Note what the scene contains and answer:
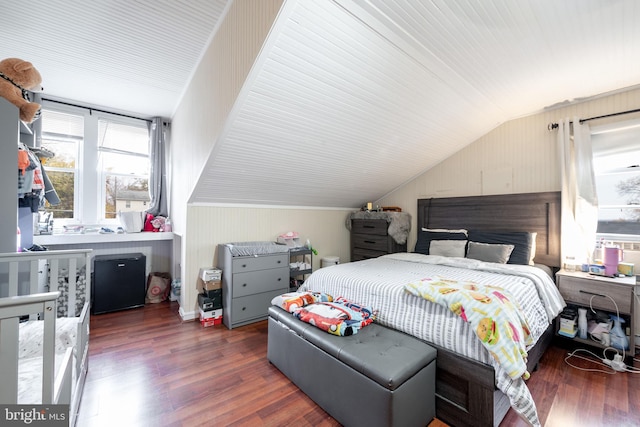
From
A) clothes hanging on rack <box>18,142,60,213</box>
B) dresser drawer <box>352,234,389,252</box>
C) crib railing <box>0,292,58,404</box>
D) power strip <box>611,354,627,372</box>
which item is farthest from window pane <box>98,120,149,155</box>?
power strip <box>611,354,627,372</box>

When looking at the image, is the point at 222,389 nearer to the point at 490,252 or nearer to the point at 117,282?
the point at 117,282

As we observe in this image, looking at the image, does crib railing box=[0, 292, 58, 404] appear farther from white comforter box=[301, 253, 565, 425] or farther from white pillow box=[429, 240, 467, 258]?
white pillow box=[429, 240, 467, 258]

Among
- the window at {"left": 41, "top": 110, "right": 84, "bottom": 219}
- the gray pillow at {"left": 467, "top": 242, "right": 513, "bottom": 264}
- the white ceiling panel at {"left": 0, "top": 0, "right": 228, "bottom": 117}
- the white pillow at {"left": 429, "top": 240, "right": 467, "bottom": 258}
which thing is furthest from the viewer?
the window at {"left": 41, "top": 110, "right": 84, "bottom": 219}

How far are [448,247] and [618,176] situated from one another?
5.56ft

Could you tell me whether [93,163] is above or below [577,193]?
above

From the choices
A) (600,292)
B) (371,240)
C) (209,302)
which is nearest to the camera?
(600,292)

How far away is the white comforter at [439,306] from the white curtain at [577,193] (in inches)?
24.3

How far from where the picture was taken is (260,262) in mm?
2979

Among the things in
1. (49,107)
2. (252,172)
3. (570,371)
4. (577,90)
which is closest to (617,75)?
(577,90)

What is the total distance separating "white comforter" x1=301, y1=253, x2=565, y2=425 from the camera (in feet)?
4.69

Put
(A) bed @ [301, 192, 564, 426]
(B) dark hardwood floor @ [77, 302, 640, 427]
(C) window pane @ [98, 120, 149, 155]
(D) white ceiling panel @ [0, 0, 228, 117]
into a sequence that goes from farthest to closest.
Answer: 1. (C) window pane @ [98, 120, 149, 155]
2. (D) white ceiling panel @ [0, 0, 228, 117]
3. (B) dark hardwood floor @ [77, 302, 640, 427]
4. (A) bed @ [301, 192, 564, 426]

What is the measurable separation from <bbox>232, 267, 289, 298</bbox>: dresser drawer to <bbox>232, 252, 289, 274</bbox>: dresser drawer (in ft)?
0.15

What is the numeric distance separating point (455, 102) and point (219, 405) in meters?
3.16

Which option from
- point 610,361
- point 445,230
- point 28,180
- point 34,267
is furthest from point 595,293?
point 28,180
